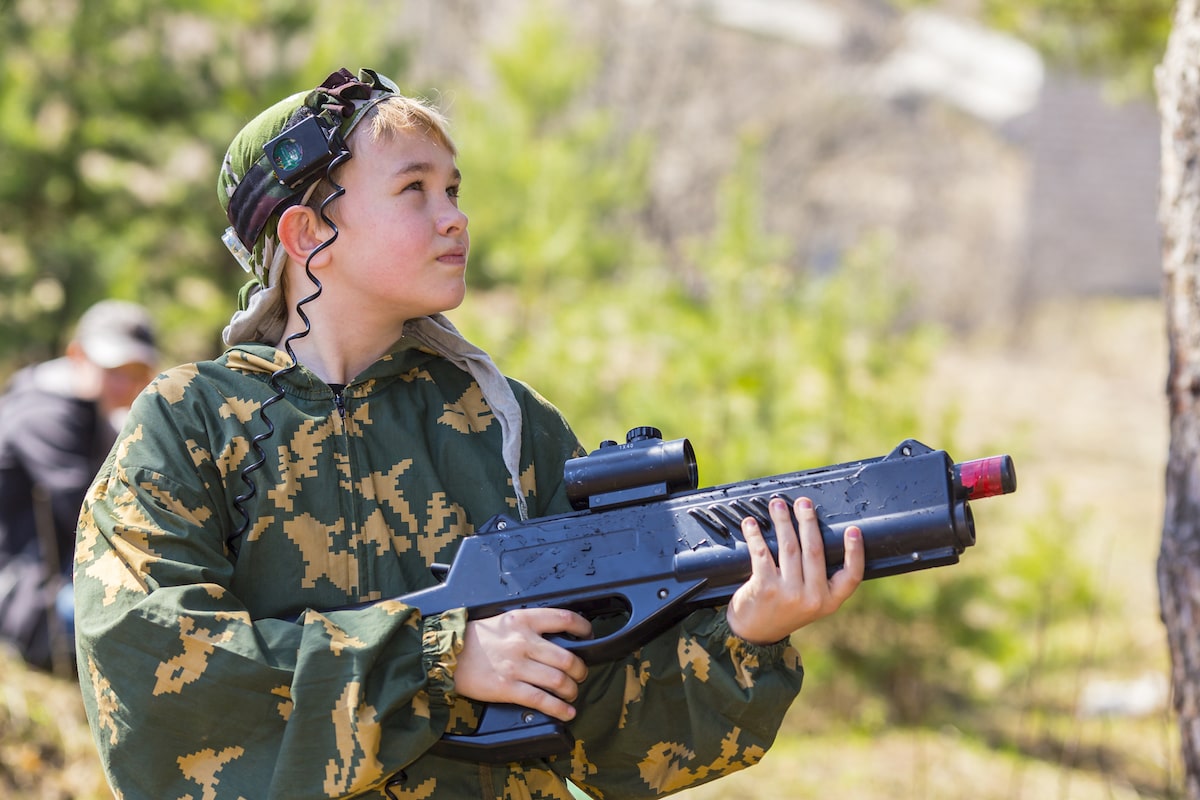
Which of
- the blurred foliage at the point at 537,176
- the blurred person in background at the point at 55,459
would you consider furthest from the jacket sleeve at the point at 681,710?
the blurred foliage at the point at 537,176

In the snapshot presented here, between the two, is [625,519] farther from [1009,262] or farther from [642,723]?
[1009,262]

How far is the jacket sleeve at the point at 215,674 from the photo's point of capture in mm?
1923

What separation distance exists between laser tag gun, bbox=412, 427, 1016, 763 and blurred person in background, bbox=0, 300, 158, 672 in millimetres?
3142

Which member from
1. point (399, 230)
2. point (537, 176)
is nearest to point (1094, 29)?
point (537, 176)

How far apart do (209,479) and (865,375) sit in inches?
203

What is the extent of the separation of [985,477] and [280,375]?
129 cm

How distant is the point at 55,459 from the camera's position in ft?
17.1

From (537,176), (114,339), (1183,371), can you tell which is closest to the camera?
(1183,371)

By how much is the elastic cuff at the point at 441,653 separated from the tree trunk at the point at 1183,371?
1.78 metres

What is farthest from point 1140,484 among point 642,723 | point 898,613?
point 642,723

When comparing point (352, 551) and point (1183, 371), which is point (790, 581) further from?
point (1183, 371)

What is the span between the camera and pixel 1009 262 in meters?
17.8

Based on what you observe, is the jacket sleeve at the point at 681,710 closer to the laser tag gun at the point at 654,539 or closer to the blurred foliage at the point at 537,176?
the laser tag gun at the point at 654,539

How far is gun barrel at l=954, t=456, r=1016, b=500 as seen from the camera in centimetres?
202
